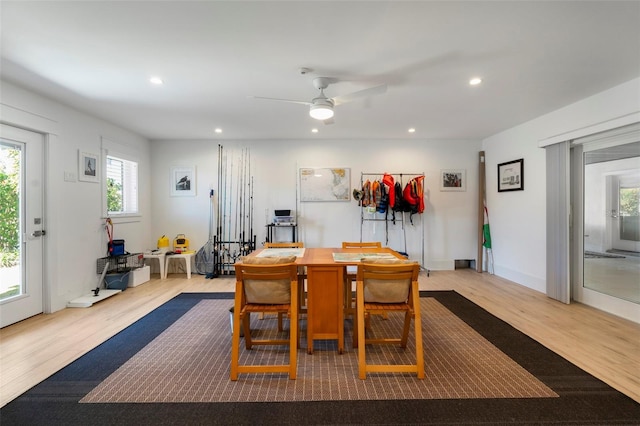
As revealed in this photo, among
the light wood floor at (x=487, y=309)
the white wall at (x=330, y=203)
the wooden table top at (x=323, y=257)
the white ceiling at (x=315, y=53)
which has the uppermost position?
the white ceiling at (x=315, y=53)

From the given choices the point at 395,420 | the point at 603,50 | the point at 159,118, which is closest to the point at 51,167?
the point at 159,118

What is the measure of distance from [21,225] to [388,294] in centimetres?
394

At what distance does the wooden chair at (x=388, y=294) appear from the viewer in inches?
81.5

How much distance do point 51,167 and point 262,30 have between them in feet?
10.4

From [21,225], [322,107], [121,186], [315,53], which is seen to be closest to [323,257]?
[322,107]

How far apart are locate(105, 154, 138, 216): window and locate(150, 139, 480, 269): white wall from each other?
450mm

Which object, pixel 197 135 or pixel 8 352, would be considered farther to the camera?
pixel 197 135

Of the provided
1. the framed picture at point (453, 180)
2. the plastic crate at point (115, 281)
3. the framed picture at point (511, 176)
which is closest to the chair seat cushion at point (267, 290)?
the plastic crate at point (115, 281)

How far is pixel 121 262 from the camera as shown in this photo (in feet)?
14.7

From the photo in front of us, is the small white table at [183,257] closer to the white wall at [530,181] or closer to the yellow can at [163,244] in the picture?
the yellow can at [163,244]

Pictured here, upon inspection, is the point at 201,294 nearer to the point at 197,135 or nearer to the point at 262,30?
the point at 197,135

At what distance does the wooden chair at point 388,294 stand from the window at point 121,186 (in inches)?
167

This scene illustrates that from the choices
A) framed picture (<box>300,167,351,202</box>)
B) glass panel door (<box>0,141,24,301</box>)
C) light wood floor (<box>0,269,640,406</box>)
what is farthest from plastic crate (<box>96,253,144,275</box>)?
framed picture (<box>300,167,351,202</box>)

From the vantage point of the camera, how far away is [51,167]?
3.40 metres
